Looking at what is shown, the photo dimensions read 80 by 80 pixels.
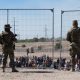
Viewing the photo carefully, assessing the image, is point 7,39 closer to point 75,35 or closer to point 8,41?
point 8,41

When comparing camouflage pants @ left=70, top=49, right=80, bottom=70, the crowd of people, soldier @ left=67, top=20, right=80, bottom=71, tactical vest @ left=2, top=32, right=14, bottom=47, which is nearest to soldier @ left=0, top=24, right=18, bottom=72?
tactical vest @ left=2, top=32, right=14, bottom=47

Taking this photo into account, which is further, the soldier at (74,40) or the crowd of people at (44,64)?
the crowd of people at (44,64)

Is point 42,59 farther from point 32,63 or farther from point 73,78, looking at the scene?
point 73,78

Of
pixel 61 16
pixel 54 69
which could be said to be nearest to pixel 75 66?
pixel 54 69

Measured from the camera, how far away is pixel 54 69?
1877 cm

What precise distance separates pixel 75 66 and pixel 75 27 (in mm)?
1856

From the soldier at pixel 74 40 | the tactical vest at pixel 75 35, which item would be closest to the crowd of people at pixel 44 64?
the soldier at pixel 74 40

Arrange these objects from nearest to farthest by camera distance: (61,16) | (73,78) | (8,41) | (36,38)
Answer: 1. (73,78)
2. (8,41)
3. (61,16)
4. (36,38)

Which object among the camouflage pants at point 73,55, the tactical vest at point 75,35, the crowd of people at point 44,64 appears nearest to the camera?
the tactical vest at point 75,35

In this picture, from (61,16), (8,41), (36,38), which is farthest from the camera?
(36,38)

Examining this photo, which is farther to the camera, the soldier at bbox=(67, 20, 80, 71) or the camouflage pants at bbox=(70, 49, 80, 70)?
the camouflage pants at bbox=(70, 49, 80, 70)

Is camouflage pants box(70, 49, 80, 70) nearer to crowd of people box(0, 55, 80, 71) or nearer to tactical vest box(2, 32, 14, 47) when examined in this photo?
crowd of people box(0, 55, 80, 71)

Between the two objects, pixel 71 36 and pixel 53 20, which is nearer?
pixel 71 36

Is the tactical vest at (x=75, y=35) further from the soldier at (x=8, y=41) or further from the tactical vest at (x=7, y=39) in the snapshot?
the tactical vest at (x=7, y=39)
